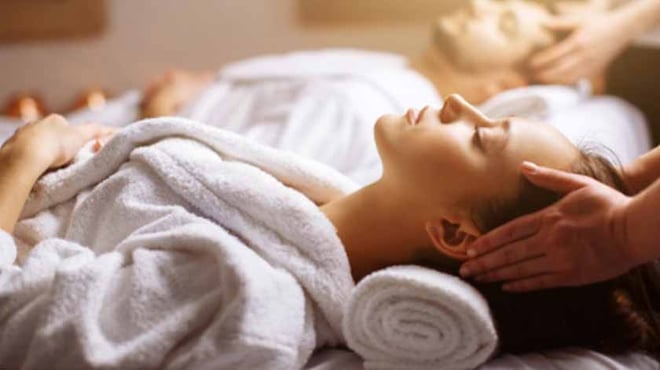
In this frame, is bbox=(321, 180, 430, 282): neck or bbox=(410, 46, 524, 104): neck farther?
bbox=(410, 46, 524, 104): neck

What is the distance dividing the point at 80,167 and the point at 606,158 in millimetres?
551

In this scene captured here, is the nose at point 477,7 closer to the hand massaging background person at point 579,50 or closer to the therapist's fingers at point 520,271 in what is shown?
the hand massaging background person at point 579,50

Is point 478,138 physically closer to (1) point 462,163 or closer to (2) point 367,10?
(1) point 462,163

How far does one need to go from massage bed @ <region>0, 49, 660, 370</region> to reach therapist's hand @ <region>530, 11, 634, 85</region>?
60 millimetres

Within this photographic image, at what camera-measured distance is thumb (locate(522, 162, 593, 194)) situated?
761mm

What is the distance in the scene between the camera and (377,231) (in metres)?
0.87

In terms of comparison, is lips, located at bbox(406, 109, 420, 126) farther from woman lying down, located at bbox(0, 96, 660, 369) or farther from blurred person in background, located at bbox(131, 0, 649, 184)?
blurred person in background, located at bbox(131, 0, 649, 184)

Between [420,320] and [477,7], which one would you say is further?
[477,7]

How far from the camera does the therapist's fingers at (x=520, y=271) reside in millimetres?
765

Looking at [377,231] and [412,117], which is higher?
[412,117]

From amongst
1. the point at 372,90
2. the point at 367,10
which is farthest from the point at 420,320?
the point at 367,10

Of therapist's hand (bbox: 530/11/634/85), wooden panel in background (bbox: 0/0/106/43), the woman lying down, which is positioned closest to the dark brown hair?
the woman lying down

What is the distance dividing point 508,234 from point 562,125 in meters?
0.68

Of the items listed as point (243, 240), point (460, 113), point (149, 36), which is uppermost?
point (460, 113)
